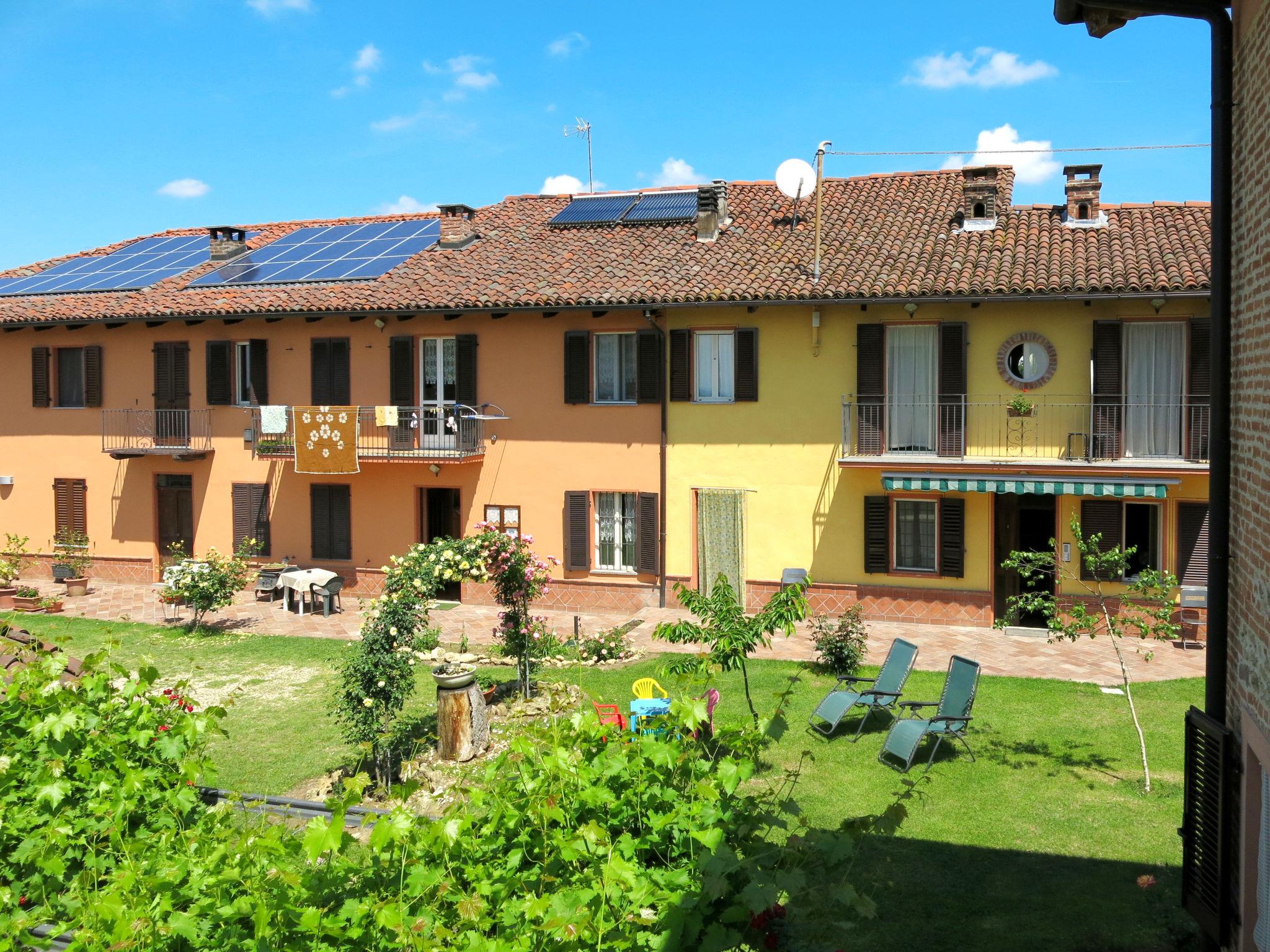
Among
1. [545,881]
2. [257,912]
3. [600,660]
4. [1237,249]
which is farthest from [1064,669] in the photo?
[257,912]

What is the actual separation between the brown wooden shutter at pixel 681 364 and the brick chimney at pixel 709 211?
302 cm

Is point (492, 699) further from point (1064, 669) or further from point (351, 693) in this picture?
point (1064, 669)

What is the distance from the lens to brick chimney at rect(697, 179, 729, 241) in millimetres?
21438

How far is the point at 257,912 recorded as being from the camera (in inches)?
144

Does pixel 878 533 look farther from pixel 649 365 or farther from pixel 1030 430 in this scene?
pixel 649 365

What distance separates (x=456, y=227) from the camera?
23484 mm

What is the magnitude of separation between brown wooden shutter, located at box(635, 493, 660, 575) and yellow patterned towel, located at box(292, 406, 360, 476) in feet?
18.4

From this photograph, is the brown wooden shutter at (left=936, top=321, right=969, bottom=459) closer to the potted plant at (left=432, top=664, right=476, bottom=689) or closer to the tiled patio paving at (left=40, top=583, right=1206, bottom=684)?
the tiled patio paving at (left=40, top=583, right=1206, bottom=684)

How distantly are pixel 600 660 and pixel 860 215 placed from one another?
35.8 feet

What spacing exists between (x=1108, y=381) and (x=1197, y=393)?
4.29 feet

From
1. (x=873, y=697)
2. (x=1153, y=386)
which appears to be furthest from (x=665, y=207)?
(x=873, y=697)

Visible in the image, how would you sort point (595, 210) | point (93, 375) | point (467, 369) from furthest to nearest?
1. point (595, 210)
2. point (93, 375)
3. point (467, 369)

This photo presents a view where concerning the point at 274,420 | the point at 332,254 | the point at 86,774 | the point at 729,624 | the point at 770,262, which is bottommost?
the point at 729,624

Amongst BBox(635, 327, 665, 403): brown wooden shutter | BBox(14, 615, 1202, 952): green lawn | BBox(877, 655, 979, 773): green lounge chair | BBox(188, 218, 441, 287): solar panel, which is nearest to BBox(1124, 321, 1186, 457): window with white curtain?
BBox(14, 615, 1202, 952): green lawn
